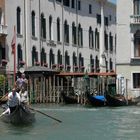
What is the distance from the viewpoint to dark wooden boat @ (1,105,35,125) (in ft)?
64.5

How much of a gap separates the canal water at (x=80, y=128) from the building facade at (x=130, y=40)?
8.10 metres

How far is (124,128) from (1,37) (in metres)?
17.2

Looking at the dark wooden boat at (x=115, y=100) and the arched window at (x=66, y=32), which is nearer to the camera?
the dark wooden boat at (x=115, y=100)

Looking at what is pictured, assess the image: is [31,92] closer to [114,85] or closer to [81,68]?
[114,85]

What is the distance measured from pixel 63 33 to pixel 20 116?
2477 centimetres

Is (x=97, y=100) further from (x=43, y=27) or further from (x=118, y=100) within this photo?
(x=43, y=27)

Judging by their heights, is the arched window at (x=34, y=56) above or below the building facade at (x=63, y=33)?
below

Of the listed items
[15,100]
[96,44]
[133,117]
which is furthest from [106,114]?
[96,44]

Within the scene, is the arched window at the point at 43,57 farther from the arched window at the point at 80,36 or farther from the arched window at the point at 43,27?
the arched window at the point at 80,36

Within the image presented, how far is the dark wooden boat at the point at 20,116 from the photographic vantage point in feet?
64.5

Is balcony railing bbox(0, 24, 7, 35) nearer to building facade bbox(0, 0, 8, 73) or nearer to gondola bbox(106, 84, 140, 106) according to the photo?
building facade bbox(0, 0, 8, 73)

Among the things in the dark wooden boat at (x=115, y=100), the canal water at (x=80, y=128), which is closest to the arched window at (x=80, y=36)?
the dark wooden boat at (x=115, y=100)

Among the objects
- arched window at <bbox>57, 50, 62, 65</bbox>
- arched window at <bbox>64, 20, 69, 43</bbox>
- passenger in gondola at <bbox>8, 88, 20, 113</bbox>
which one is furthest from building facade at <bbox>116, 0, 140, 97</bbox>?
passenger in gondola at <bbox>8, 88, 20, 113</bbox>

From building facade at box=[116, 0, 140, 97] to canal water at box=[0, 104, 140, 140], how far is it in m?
8.10
